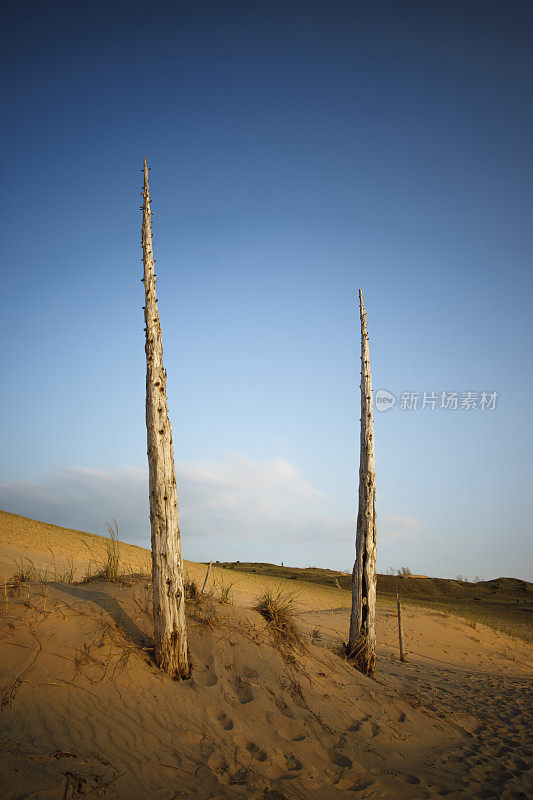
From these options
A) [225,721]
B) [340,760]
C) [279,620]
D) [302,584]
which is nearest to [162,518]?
[225,721]

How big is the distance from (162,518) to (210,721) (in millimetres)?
2557

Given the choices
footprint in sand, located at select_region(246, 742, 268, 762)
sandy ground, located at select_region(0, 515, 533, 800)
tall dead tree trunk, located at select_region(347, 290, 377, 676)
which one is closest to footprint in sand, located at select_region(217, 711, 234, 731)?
sandy ground, located at select_region(0, 515, 533, 800)

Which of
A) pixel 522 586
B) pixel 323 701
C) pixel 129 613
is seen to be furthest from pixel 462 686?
pixel 522 586

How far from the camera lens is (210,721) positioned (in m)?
5.49

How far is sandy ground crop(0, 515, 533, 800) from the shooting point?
4277 millimetres

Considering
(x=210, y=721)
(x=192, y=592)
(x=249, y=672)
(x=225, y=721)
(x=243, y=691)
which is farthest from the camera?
(x=192, y=592)

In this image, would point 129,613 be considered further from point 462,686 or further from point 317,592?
point 317,592

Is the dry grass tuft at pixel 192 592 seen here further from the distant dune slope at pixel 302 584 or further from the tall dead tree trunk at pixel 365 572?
the distant dune slope at pixel 302 584

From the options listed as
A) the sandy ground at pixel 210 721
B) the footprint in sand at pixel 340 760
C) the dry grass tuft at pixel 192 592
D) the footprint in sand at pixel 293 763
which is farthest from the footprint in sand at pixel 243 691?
the dry grass tuft at pixel 192 592

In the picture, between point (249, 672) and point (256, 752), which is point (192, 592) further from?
point (256, 752)

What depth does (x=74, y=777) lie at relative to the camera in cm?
378

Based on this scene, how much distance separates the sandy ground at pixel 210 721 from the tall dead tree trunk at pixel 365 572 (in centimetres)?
58

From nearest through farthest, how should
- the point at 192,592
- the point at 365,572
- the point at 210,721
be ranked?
the point at 210,721 < the point at 192,592 < the point at 365,572

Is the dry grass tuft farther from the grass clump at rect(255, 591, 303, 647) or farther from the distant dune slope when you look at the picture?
the distant dune slope
